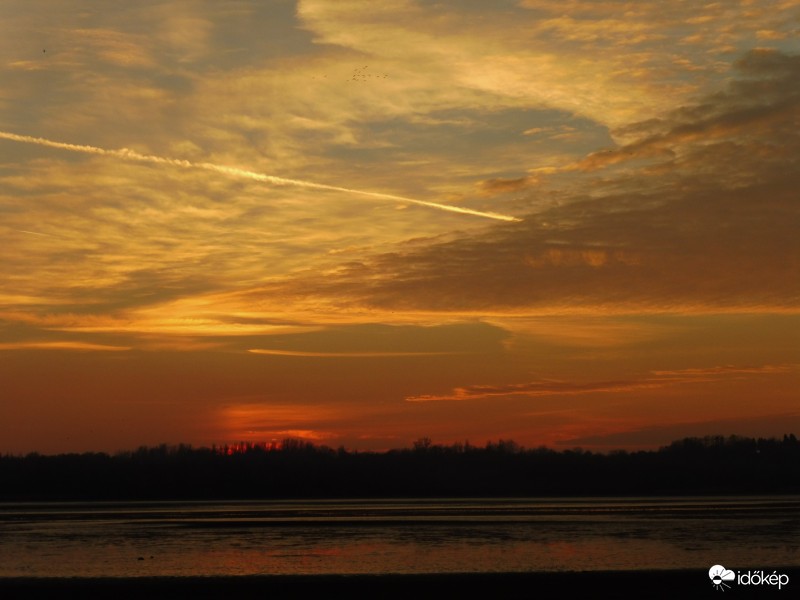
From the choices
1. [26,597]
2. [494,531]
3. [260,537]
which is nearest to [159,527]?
[260,537]

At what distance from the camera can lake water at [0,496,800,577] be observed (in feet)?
170

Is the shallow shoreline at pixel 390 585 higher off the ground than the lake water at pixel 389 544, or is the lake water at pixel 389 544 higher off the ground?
the lake water at pixel 389 544

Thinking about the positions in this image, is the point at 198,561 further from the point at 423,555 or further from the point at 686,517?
the point at 686,517

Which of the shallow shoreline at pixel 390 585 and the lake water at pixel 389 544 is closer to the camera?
the shallow shoreline at pixel 390 585

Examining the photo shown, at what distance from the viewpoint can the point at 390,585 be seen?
4475cm

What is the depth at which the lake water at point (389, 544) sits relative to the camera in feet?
170

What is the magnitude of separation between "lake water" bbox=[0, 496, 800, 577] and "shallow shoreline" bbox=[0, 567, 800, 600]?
2152 millimetres

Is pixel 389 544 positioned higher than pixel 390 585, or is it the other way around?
pixel 389 544

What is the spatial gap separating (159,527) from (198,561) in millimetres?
28701

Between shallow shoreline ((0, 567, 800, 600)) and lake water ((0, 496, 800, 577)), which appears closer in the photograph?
shallow shoreline ((0, 567, 800, 600))

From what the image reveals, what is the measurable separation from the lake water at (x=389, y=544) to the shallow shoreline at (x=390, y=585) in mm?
2152

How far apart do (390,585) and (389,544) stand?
1878cm

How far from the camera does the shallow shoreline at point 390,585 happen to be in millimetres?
43094

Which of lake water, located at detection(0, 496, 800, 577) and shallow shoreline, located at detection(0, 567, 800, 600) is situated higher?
lake water, located at detection(0, 496, 800, 577)
